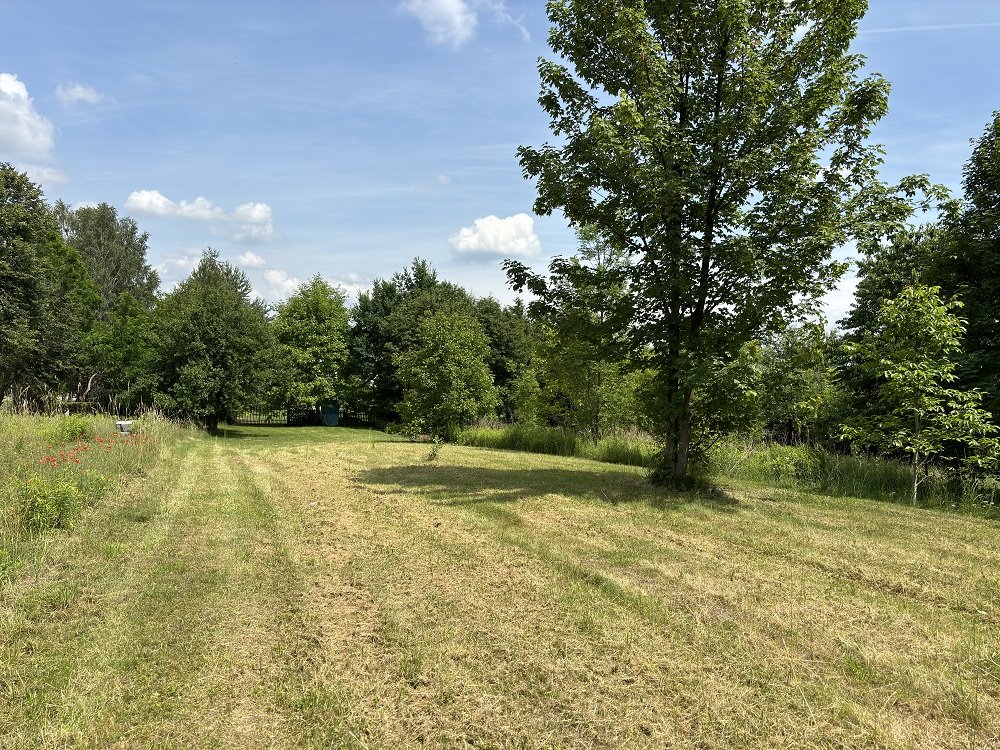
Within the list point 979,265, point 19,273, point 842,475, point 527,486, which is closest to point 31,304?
point 19,273

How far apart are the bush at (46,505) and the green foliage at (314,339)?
31.0m

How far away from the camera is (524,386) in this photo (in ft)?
77.5

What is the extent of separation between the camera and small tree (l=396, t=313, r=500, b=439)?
21.3m

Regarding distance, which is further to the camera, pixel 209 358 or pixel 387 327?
pixel 387 327

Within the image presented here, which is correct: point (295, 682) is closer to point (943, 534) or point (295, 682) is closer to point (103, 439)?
point (943, 534)

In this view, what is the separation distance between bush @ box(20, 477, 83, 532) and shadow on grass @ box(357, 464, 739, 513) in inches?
171

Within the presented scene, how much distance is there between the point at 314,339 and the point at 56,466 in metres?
31.5

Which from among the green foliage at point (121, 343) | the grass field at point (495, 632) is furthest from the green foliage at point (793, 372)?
the green foliage at point (121, 343)

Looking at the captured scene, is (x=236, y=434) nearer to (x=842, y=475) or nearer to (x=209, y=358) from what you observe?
(x=209, y=358)

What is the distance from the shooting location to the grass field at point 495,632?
109 inches

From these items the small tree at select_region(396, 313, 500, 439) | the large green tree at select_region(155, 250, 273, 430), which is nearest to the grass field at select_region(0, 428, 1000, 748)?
the small tree at select_region(396, 313, 500, 439)

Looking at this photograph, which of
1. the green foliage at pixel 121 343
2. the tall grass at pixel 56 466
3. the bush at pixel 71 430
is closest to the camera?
the tall grass at pixel 56 466

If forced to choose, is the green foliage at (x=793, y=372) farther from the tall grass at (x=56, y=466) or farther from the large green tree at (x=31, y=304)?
the large green tree at (x=31, y=304)

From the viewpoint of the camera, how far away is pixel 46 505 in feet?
18.9
